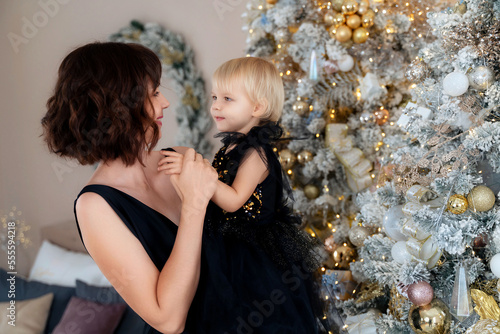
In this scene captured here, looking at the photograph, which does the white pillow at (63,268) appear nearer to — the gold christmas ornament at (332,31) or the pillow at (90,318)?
the pillow at (90,318)

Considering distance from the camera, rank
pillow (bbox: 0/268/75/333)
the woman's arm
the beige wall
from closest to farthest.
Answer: the woman's arm → pillow (bbox: 0/268/75/333) → the beige wall

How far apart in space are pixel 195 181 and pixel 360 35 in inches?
52.1

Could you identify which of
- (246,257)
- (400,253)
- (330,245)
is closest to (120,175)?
(246,257)

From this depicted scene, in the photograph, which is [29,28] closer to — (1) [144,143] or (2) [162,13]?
(2) [162,13]

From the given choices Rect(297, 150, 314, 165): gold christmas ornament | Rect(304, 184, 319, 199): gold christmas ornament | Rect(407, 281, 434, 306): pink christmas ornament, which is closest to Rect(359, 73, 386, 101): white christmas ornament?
Rect(297, 150, 314, 165): gold christmas ornament

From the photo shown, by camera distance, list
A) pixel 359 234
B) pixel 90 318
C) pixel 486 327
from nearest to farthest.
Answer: pixel 486 327 < pixel 359 234 < pixel 90 318

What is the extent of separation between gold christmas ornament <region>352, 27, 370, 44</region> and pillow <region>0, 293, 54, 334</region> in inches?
90.7

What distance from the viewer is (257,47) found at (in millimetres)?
2309

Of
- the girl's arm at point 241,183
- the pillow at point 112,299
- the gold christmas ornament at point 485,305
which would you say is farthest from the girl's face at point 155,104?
the pillow at point 112,299

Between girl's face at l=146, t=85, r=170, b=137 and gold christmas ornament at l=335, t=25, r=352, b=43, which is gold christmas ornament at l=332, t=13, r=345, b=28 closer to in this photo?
gold christmas ornament at l=335, t=25, r=352, b=43

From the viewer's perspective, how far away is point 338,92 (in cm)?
219

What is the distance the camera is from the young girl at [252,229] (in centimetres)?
112

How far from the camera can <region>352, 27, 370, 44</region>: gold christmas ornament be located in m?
2.06

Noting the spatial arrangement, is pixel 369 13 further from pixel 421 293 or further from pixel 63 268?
pixel 63 268
